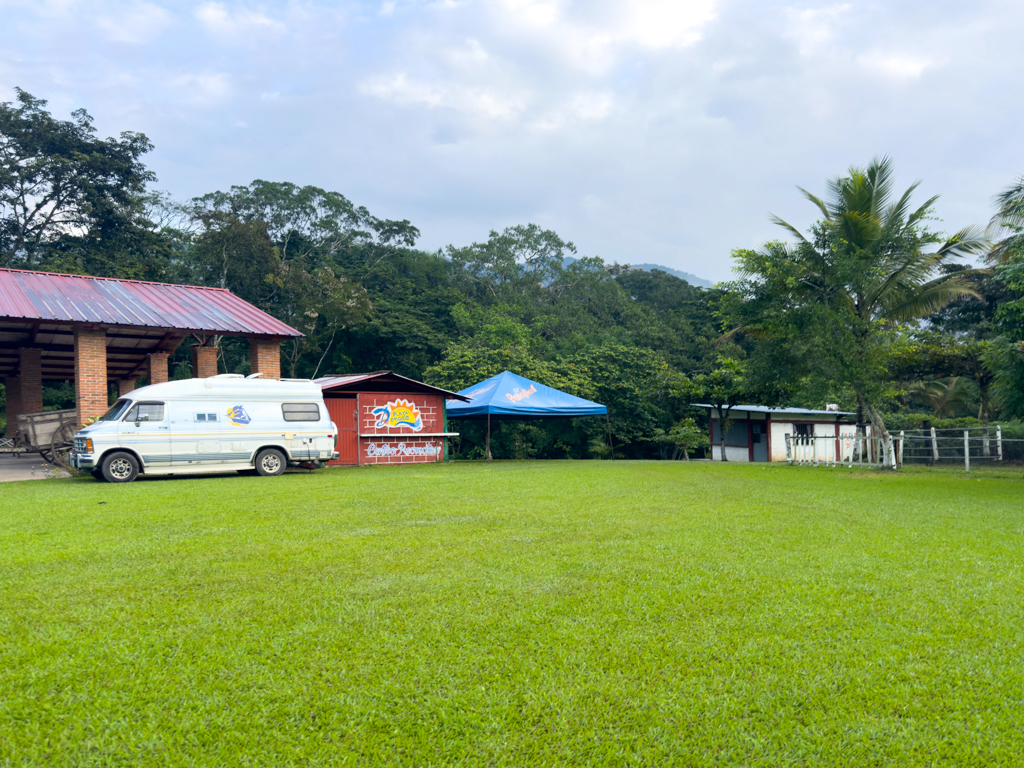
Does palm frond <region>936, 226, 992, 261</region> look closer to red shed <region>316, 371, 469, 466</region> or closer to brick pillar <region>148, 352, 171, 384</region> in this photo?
red shed <region>316, 371, 469, 466</region>

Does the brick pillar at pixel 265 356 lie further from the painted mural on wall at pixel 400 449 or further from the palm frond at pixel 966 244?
the palm frond at pixel 966 244

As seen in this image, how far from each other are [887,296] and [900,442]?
3818 mm

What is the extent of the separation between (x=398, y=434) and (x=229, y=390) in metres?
5.80

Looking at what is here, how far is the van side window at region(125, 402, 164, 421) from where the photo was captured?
13319mm

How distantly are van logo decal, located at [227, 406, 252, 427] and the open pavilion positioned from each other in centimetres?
307

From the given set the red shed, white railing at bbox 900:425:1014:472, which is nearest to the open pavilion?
the red shed

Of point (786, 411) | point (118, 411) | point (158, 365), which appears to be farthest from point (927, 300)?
point (158, 365)

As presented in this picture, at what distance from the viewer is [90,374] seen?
15555 millimetres

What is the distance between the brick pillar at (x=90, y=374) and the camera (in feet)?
50.5

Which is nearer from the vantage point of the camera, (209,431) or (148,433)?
(148,433)

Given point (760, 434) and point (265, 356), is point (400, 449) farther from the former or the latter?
point (760, 434)

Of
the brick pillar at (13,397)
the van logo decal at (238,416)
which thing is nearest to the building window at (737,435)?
the van logo decal at (238,416)

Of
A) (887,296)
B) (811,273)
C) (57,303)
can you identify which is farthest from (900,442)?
(57,303)

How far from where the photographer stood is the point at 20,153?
30750 mm
